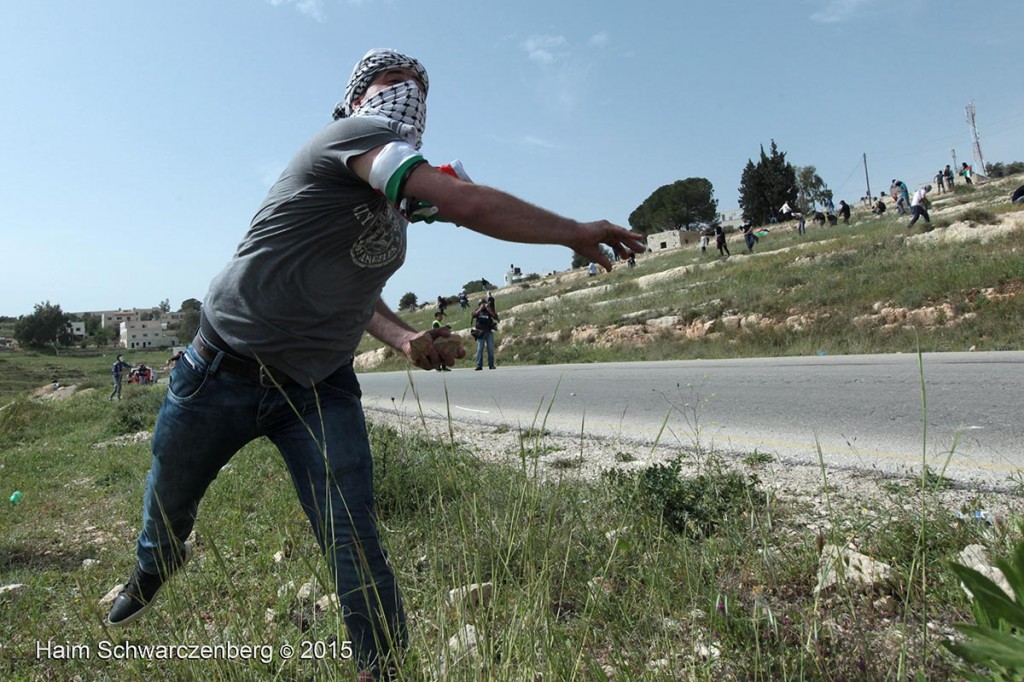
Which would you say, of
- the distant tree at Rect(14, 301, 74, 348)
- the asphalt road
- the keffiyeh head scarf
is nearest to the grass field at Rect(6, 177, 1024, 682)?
the asphalt road

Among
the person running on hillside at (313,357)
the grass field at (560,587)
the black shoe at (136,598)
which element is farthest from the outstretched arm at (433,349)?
the black shoe at (136,598)

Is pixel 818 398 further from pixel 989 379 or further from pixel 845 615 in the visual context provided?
pixel 845 615

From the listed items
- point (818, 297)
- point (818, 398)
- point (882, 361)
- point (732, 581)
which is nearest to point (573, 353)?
point (818, 297)

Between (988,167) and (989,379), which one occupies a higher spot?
(988,167)

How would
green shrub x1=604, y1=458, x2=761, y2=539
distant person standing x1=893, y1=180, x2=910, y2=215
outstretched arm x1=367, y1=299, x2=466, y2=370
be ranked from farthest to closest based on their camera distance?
Result: distant person standing x1=893, y1=180, x2=910, y2=215 → green shrub x1=604, y1=458, x2=761, y2=539 → outstretched arm x1=367, y1=299, x2=466, y2=370

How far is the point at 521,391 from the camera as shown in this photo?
12086 millimetres

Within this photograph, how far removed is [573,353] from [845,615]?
17302 millimetres

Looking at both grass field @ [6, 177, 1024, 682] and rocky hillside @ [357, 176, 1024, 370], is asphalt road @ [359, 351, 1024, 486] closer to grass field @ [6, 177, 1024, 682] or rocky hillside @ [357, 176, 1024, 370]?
grass field @ [6, 177, 1024, 682]

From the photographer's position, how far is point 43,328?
317 feet

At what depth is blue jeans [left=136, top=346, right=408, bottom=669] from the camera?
2010 mm

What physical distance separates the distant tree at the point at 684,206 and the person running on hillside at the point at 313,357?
3337 inches

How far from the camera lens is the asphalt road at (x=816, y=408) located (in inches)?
195

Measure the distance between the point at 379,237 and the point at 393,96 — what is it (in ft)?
1.49

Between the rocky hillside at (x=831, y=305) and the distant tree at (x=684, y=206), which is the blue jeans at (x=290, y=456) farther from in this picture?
the distant tree at (x=684, y=206)
